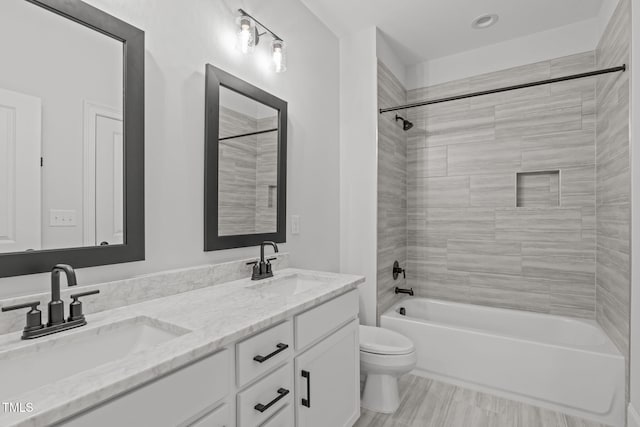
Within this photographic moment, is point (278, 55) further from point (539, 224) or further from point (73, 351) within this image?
point (539, 224)

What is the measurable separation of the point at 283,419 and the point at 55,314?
31.4 inches

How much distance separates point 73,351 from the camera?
3.06ft

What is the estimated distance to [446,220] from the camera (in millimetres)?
3082

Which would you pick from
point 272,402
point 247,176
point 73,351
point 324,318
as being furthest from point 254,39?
point 272,402

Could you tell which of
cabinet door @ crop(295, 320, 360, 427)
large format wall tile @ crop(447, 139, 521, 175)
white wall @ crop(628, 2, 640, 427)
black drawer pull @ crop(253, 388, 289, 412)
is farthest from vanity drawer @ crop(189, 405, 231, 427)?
large format wall tile @ crop(447, 139, 521, 175)

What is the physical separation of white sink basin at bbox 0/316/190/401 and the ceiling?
223cm

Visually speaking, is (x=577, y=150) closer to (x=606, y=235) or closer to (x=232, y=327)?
(x=606, y=235)

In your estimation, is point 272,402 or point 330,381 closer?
point 272,402

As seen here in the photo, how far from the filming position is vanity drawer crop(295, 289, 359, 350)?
1.30m

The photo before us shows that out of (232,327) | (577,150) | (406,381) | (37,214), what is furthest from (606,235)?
(37,214)

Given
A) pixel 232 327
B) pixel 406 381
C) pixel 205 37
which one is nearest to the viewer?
pixel 232 327

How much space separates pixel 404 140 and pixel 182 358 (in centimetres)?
286

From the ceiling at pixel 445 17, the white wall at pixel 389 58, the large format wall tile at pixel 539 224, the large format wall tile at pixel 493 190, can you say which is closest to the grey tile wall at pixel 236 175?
the ceiling at pixel 445 17

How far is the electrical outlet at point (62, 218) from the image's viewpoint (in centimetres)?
107
